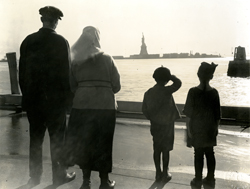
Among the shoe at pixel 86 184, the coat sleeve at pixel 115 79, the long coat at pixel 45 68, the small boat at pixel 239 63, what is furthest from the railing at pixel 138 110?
the small boat at pixel 239 63

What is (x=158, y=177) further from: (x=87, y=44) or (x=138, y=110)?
(x=138, y=110)

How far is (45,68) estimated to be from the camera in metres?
2.99

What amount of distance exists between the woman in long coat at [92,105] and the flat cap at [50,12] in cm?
35

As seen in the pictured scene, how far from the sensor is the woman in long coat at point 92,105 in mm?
2867

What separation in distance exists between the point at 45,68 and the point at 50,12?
568 mm

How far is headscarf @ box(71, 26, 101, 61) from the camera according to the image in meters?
2.83

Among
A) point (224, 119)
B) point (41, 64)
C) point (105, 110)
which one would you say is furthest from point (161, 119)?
point (224, 119)

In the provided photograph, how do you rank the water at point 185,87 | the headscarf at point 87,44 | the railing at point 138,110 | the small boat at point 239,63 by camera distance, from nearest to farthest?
the headscarf at point 87,44
the railing at point 138,110
the water at point 185,87
the small boat at point 239,63

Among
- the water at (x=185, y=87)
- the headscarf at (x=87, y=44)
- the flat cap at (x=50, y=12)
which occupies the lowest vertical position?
the water at (x=185, y=87)

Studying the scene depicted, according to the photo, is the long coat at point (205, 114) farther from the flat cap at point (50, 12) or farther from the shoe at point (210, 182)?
the flat cap at point (50, 12)

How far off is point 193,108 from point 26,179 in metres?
1.99

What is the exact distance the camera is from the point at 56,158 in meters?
3.05

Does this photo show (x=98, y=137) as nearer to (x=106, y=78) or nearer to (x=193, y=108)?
(x=106, y=78)

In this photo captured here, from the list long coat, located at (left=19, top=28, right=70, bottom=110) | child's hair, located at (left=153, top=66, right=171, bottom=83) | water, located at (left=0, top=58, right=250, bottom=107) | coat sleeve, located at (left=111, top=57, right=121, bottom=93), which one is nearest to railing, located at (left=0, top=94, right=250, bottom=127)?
child's hair, located at (left=153, top=66, right=171, bottom=83)
